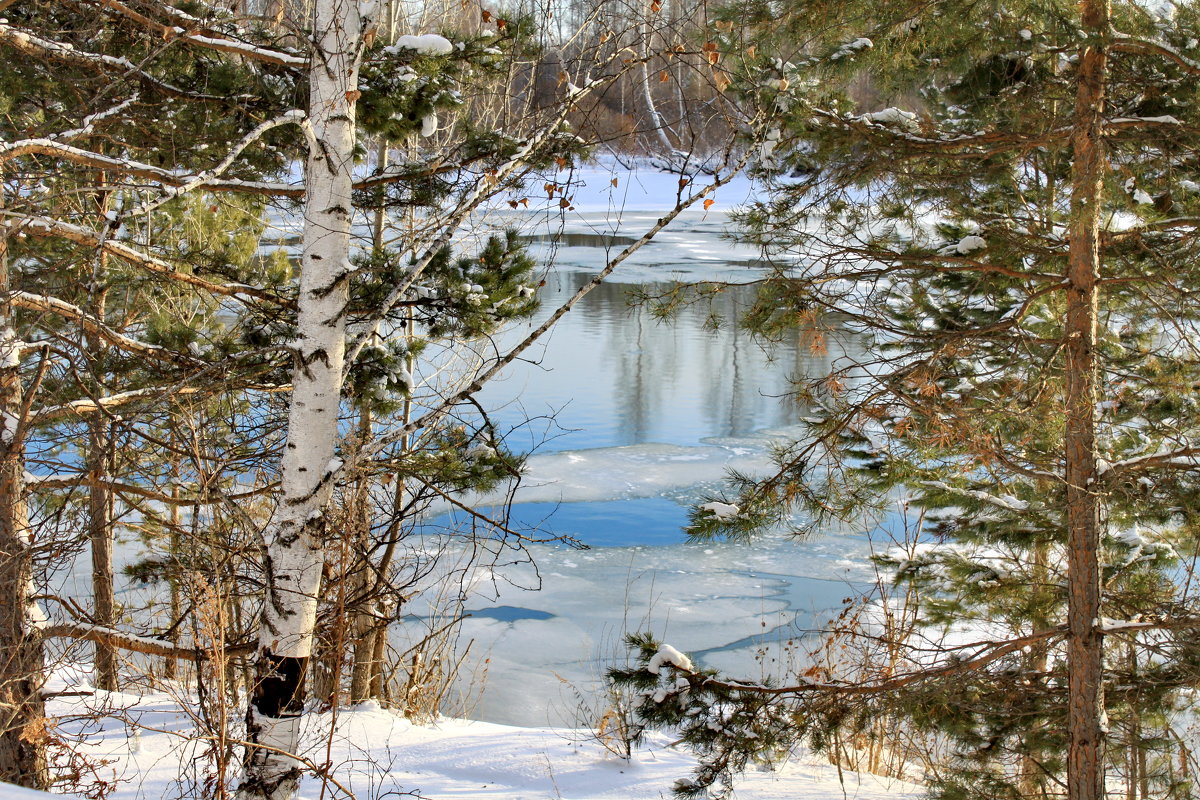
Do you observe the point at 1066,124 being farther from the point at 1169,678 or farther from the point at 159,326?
the point at 159,326

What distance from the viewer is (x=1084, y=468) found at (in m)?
4.33

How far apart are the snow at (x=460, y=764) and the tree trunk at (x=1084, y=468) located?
6.21ft

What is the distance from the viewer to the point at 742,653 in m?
8.40

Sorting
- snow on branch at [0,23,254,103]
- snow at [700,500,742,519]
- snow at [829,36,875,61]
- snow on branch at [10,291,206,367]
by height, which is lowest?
snow at [700,500,742,519]

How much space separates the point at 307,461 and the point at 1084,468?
3316mm

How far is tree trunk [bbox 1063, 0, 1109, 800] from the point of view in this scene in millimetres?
4160

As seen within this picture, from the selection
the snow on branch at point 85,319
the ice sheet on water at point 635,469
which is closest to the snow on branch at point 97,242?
the snow on branch at point 85,319

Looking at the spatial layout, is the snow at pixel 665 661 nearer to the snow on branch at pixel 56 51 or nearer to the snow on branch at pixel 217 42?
the snow on branch at pixel 217 42

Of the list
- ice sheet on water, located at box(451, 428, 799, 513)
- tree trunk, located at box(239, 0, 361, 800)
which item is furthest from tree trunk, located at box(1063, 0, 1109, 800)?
ice sheet on water, located at box(451, 428, 799, 513)

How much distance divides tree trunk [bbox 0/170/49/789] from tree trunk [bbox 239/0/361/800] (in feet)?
4.16

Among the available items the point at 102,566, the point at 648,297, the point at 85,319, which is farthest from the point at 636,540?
the point at 85,319

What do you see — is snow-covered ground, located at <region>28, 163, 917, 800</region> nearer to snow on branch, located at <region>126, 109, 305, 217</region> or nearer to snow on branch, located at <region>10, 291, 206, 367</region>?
snow on branch, located at <region>126, 109, 305, 217</region>

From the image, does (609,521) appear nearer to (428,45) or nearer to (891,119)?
(428,45)

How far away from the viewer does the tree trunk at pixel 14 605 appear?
4180 mm
